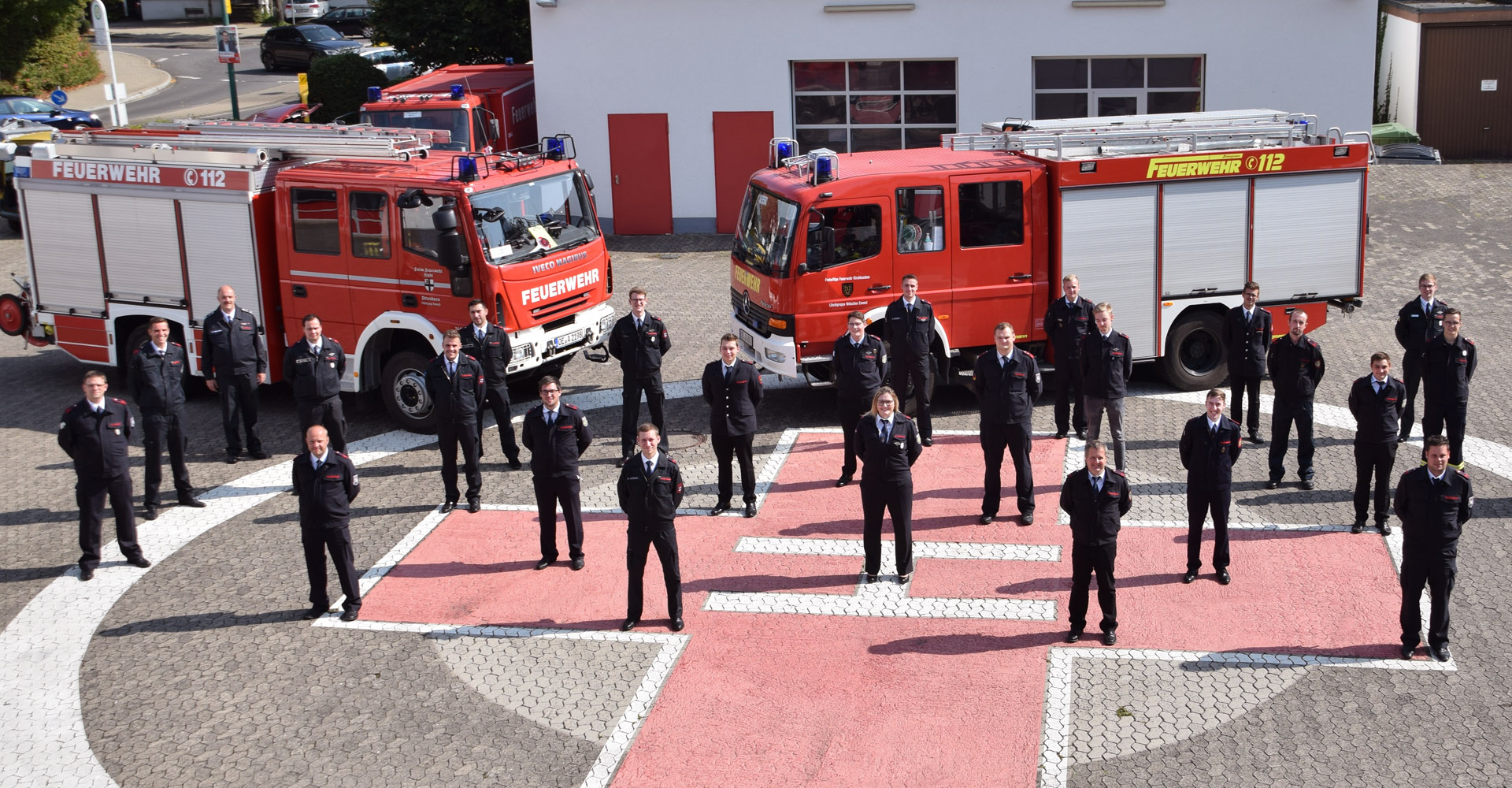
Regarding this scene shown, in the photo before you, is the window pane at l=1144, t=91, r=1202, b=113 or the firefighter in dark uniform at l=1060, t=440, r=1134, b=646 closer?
the firefighter in dark uniform at l=1060, t=440, r=1134, b=646

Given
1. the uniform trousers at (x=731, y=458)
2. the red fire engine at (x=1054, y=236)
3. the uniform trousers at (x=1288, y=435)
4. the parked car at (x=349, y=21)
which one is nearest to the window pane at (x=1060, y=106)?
the red fire engine at (x=1054, y=236)

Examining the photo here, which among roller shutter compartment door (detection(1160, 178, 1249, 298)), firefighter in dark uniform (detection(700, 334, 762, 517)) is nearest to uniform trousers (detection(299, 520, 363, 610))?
firefighter in dark uniform (detection(700, 334, 762, 517))

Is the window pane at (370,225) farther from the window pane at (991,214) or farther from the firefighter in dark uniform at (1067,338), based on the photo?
the firefighter in dark uniform at (1067,338)

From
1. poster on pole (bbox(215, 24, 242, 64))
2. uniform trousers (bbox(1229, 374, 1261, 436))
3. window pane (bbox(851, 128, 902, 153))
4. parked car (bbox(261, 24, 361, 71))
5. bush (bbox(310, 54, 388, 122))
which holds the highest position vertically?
parked car (bbox(261, 24, 361, 71))

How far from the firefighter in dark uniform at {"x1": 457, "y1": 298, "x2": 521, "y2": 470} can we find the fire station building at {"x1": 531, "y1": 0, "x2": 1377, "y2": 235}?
11349mm

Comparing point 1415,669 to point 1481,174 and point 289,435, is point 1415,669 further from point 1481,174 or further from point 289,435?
point 1481,174

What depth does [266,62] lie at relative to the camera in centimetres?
4444

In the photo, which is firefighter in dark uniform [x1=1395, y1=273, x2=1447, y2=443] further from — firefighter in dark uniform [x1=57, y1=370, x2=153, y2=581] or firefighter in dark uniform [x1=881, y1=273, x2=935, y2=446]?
firefighter in dark uniform [x1=57, y1=370, x2=153, y2=581]

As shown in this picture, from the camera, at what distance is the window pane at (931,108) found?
23172 millimetres

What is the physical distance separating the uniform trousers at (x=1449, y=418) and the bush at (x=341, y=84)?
Result: 2477 cm

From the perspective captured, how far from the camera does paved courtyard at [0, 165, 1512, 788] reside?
800cm

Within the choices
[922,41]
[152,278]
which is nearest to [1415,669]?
[152,278]

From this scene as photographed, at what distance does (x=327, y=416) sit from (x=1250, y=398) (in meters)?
8.67

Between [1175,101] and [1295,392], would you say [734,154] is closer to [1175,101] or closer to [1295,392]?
[1175,101]
